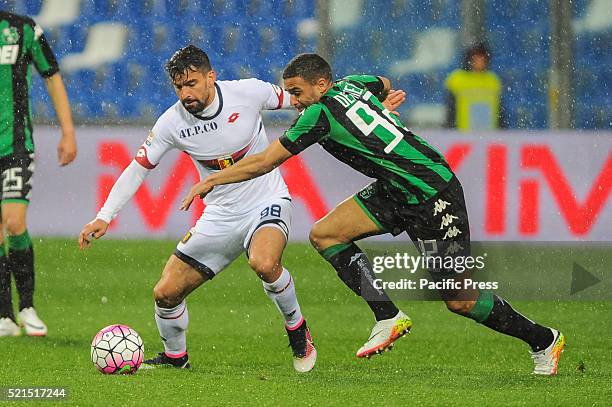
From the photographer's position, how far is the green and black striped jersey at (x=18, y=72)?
8.86 metres

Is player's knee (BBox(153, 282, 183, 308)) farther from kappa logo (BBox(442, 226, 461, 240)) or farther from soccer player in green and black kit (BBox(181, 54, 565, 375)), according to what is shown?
kappa logo (BBox(442, 226, 461, 240))

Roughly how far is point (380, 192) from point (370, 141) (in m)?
0.41

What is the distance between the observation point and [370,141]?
7098 mm

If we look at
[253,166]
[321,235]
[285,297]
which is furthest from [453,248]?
[253,166]

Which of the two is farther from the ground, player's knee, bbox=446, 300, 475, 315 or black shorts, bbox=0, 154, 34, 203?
player's knee, bbox=446, 300, 475, 315

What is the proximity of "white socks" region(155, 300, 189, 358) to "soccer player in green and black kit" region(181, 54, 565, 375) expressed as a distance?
90 centimetres

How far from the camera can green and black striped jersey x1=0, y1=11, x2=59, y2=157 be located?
29.1ft

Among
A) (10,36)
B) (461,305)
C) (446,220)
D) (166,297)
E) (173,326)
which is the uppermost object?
(10,36)

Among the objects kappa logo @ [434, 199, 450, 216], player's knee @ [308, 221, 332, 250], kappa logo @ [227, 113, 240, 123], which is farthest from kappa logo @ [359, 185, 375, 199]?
kappa logo @ [227, 113, 240, 123]

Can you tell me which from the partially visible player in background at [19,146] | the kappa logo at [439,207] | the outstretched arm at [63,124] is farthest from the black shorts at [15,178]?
the kappa logo at [439,207]

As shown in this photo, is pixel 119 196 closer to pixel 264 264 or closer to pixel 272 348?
pixel 264 264

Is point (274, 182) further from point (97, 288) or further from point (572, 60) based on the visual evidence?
point (572, 60)

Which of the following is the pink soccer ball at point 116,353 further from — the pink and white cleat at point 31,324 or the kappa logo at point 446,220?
the kappa logo at point 446,220

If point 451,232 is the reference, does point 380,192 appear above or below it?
above
